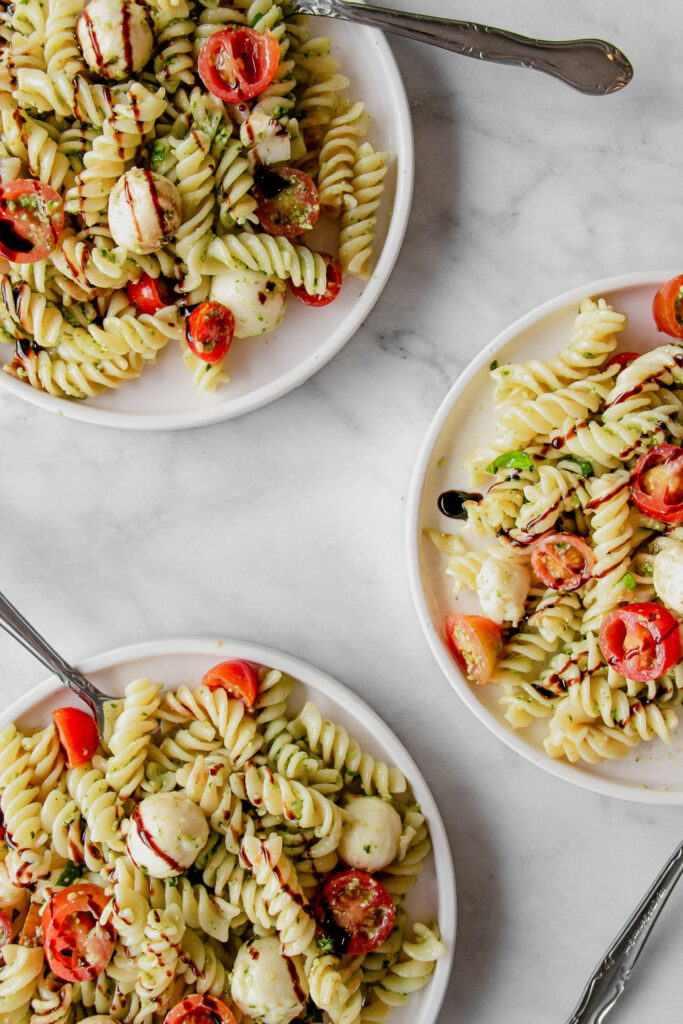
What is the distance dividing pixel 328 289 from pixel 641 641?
4.60 feet

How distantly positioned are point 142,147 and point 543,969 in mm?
3023

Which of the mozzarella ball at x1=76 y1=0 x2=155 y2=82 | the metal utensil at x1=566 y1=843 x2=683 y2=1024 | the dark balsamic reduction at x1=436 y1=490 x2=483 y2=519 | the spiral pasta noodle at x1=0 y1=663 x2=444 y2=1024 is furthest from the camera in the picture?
the metal utensil at x1=566 y1=843 x2=683 y2=1024

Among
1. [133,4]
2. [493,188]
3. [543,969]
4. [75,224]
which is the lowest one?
[543,969]

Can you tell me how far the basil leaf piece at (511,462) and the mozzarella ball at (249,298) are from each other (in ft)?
2.66

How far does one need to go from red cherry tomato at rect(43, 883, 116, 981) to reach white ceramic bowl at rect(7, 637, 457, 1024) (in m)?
0.57

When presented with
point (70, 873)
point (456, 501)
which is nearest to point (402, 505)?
point (456, 501)

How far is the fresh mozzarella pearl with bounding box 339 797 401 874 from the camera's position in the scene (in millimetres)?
2545

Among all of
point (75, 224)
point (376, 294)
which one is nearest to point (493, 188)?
point (376, 294)

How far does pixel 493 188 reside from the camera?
9.30ft

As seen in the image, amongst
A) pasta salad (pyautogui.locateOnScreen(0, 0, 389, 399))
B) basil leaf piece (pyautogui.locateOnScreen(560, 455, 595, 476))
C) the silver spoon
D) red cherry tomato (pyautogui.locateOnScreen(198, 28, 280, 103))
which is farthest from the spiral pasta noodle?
the silver spoon

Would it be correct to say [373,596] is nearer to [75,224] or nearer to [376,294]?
[376,294]

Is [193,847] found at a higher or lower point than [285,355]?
lower

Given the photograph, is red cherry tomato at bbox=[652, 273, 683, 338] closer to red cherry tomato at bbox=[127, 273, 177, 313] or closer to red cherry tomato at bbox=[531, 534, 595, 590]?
red cherry tomato at bbox=[531, 534, 595, 590]

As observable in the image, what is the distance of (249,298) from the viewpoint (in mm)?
2527
